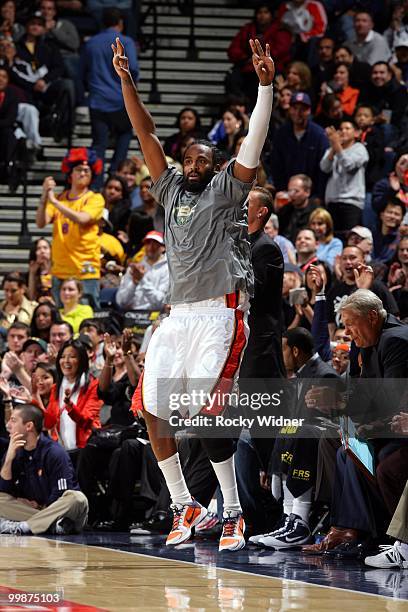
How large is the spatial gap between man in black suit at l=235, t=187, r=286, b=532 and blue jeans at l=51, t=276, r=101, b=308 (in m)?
4.42

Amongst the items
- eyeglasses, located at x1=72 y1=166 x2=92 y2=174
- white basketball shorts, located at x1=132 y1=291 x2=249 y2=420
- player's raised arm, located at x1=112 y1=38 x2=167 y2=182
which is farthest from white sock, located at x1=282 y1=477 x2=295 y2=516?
eyeglasses, located at x1=72 y1=166 x2=92 y2=174

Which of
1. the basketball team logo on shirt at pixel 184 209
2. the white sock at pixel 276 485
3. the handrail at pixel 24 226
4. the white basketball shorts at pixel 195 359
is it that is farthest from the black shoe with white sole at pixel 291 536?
the handrail at pixel 24 226

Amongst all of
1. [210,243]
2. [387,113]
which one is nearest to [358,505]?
[210,243]

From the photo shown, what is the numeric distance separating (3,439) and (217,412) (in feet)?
10.9

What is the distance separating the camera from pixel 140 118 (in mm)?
6641

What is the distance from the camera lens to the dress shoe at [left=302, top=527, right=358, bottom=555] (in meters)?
6.77

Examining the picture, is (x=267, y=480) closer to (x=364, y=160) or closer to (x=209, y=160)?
(x=209, y=160)

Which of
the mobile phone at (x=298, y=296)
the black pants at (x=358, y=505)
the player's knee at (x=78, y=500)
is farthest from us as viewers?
the mobile phone at (x=298, y=296)

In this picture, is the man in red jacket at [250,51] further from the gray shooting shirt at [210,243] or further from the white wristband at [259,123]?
the white wristband at [259,123]

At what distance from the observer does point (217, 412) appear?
6398 mm

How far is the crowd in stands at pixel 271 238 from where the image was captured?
7109mm

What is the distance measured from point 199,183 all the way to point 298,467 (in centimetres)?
185

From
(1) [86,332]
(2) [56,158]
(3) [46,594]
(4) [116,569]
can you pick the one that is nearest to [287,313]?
(1) [86,332]

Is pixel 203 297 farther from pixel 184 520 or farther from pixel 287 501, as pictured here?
pixel 287 501
